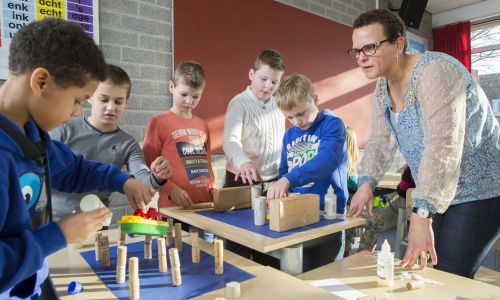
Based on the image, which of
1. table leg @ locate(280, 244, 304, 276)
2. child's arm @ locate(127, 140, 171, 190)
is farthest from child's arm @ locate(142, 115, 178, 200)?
table leg @ locate(280, 244, 304, 276)

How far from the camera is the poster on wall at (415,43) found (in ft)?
17.8

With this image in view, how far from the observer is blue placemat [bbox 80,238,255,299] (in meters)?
0.98

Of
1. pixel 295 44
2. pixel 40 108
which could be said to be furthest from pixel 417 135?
pixel 295 44

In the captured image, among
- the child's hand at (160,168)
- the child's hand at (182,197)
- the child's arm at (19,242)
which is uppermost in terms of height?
the child's hand at (160,168)

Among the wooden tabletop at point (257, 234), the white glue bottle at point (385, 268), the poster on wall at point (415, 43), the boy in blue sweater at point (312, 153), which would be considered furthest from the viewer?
the poster on wall at point (415, 43)

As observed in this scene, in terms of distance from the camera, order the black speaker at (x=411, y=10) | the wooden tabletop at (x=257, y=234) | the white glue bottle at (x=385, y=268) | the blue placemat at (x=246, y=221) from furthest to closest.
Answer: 1. the black speaker at (x=411, y=10)
2. the blue placemat at (x=246, y=221)
3. the wooden tabletop at (x=257, y=234)
4. the white glue bottle at (x=385, y=268)

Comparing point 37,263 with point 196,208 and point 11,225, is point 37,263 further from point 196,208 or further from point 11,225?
point 196,208

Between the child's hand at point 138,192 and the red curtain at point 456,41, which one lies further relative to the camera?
the red curtain at point 456,41

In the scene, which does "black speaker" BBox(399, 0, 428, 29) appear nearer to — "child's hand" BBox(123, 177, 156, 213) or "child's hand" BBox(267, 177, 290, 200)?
"child's hand" BBox(267, 177, 290, 200)

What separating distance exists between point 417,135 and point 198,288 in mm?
942

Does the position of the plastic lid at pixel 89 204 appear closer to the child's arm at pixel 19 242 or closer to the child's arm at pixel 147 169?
the child's arm at pixel 19 242

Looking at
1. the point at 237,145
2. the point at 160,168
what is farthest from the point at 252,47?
the point at 160,168

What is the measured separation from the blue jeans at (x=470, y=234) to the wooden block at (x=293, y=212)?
0.51 m

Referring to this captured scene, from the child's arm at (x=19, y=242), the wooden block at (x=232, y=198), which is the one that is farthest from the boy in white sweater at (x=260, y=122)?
the child's arm at (x=19, y=242)
